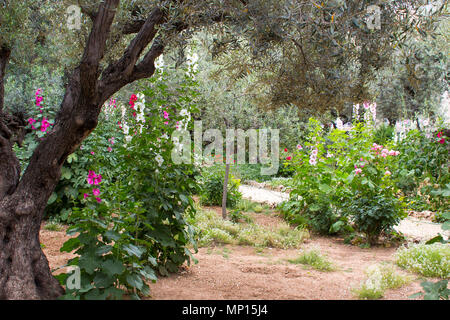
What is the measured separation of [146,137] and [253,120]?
30.0ft

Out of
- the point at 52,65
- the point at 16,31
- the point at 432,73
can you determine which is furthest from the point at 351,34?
the point at 432,73

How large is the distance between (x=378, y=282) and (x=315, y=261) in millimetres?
1153

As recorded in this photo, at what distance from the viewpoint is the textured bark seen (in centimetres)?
283

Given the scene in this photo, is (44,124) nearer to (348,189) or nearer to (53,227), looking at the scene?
(53,227)

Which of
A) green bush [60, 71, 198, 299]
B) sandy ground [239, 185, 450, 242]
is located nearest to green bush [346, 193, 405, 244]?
sandy ground [239, 185, 450, 242]

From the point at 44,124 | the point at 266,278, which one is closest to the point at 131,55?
the point at 266,278

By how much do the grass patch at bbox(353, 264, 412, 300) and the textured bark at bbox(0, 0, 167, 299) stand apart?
270 centimetres

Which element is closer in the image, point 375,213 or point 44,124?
point 375,213

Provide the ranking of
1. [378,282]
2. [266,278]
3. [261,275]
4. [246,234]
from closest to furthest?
1. [378,282]
2. [266,278]
3. [261,275]
4. [246,234]

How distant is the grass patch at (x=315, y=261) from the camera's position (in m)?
4.80

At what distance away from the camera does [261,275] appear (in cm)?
446

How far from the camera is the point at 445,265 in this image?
430cm

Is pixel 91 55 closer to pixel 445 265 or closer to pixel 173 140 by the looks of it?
pixel 173 140

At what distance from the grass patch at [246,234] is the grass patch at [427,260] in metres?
1.68
